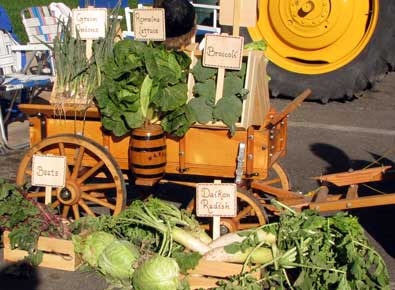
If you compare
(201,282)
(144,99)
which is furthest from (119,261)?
(144,99)

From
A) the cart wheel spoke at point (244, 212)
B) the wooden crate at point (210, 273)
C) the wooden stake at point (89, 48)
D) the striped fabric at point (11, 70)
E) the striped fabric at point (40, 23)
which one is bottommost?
the wooden crate at point (210, 273)

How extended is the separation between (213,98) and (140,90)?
0.44m

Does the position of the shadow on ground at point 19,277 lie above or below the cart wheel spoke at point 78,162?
below

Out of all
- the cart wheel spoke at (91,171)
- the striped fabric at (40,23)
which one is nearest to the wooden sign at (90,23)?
the cart wheel spoke at (91,171)

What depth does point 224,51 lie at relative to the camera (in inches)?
162

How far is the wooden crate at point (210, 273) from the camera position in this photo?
3.53 meters

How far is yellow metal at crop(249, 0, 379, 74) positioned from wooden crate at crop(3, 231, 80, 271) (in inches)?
203

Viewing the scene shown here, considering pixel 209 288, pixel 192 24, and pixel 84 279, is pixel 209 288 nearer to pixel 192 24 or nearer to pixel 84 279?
pixel 84 279

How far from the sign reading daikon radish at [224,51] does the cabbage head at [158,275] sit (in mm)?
1262

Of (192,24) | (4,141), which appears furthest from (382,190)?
(4,141)

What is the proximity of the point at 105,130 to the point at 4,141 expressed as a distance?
2.53m

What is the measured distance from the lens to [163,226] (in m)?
3.71

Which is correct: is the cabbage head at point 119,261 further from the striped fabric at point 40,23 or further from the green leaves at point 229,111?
the striped fabric at point 40,23

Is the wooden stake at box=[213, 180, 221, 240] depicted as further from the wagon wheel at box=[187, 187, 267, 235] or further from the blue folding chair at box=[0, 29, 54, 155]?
the blue folding chair at box=[0, 29, 54, 155]
